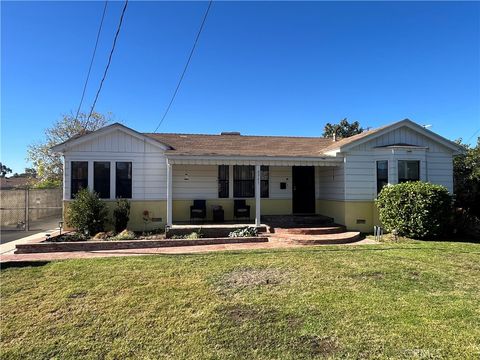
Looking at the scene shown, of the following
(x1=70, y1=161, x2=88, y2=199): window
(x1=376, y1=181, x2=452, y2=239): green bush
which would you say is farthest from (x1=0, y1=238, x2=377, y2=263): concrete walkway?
(x1=70, y1=161, x2=88, y2=199): window

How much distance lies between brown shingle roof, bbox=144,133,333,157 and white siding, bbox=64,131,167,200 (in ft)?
2.91

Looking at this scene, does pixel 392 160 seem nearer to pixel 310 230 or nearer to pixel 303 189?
pixel 303 189

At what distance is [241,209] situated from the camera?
13281 mm

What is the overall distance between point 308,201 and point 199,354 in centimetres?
1148

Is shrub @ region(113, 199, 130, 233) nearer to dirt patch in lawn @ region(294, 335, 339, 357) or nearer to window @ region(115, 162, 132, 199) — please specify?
window @ region(115, 162, 132, 199)

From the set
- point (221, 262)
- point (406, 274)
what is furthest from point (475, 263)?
point (221, 262)

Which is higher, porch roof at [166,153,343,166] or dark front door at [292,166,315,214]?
porch roof at [166,153,343,166]

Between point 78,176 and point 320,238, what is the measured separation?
358 inches

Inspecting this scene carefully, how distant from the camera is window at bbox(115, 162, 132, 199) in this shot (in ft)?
40.1

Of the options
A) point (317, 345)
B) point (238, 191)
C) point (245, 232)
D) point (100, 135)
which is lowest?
point (317, 345)

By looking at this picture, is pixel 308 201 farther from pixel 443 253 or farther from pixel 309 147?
pixel 443 253

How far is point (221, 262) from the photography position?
24.7ft

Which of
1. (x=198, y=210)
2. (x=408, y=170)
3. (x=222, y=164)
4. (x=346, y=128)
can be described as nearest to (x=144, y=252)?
(x=198, y=210)

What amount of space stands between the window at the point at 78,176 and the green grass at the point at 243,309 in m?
4.94
